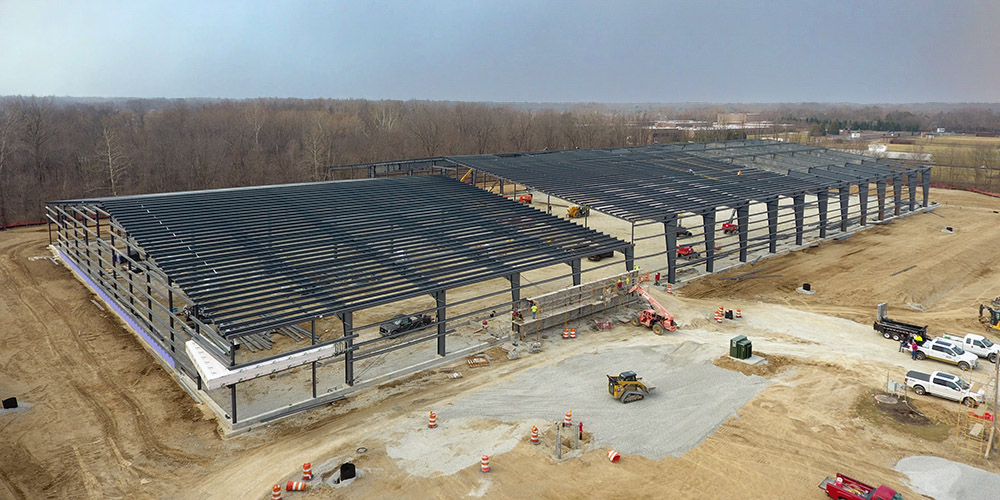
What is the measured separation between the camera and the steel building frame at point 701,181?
3766 centimetres

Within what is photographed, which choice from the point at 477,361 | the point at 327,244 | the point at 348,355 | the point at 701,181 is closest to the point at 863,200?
the point at 701,181

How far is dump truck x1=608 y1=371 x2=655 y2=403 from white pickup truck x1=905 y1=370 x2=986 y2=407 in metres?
10.2

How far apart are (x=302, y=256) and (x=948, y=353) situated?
89.9 feet

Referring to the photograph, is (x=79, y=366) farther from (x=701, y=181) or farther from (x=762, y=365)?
(x=701, y=181)

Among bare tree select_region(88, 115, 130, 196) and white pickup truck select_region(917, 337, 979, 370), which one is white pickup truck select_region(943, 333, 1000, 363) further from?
bare tree select_region(88, 115, 130, 196)

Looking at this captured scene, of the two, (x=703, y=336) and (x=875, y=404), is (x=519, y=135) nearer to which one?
(x=703, y=336)

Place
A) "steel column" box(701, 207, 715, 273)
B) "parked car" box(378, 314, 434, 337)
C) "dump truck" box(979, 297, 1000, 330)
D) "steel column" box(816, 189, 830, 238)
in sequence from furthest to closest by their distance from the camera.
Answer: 1. "steel column" box(816, 189, 830, 238)
2. "steel column" box(701, 207, 715, 273)
3. "dump truck" box(979, 297, 1000, 330)
4. "parked car" box(378, 314, 434, 337)

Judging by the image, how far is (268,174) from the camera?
71062 millimetres

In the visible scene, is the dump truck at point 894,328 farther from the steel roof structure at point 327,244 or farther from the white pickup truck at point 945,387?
the steel roof structure at point 327,244

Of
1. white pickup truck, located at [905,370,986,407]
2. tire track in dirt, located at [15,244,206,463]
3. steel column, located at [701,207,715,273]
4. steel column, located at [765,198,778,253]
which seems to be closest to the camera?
tire track in dirt, located at [15,244,206,463]

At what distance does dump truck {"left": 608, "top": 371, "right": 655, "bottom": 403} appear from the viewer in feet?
69.4

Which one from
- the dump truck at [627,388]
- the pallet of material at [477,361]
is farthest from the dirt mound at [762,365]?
the pallet of material at [477,361]

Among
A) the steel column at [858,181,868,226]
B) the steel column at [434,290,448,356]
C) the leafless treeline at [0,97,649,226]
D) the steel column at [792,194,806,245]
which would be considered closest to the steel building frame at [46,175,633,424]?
the steel column at [434,290,448,356]

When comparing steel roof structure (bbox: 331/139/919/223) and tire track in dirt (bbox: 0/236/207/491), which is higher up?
steel roof structure (bbox: 331/139/919/223)
